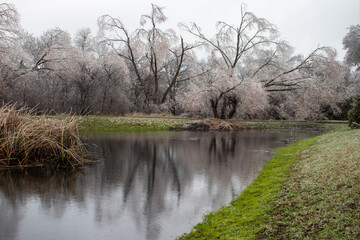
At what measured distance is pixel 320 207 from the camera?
5172 mm

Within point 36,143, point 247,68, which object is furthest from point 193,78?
point 36,143

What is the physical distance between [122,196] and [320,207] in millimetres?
4246

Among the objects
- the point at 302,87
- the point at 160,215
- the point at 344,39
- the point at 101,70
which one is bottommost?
the point at 160,215

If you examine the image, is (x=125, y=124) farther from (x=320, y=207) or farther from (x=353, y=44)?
(x=353, y=44)

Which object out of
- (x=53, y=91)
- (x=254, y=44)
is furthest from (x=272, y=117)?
(x=53, y=91)

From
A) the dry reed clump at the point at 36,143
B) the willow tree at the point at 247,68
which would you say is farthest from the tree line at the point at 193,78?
the dry reed clump at the point at 36,143

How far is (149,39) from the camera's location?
116 feet

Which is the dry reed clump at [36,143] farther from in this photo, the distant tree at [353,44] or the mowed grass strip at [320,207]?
the distant tree at [353,44]

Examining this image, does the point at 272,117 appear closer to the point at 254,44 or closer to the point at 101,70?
the point at 254,44

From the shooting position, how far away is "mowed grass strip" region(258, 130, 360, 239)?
441 centimetres

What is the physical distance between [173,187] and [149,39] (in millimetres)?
29049

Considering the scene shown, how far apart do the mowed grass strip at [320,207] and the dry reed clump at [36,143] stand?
7.05m

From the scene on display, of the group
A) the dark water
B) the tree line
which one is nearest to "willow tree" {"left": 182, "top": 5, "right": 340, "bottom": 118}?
the tree line

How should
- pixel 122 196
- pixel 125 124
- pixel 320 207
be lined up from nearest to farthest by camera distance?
pixel 320 207, pixel 122 196, pixel 125 124
